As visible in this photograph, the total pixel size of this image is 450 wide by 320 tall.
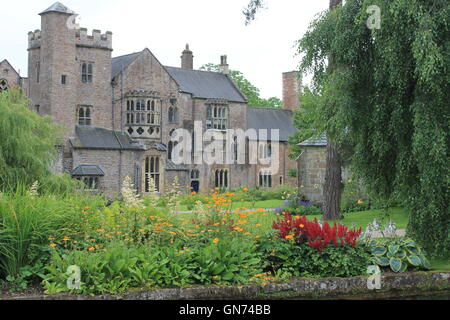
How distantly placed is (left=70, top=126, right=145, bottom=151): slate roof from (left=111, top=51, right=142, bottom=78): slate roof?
434 cm

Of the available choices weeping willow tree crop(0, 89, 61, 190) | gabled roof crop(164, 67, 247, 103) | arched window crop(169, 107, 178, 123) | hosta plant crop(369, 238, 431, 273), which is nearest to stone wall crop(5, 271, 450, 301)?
hosta plant crop(369, 238, 431, 273)

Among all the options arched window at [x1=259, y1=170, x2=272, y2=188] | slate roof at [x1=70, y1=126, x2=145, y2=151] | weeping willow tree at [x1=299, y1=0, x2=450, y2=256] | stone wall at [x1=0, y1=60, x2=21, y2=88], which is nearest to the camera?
weeping willow tree at [x1=299, y1=0, x2=450, y2=256]

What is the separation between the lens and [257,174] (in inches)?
2160

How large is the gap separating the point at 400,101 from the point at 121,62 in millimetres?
35444

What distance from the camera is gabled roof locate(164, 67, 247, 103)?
50844 millimetres

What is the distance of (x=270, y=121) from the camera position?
58125 millimetres

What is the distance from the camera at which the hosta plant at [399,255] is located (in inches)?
494

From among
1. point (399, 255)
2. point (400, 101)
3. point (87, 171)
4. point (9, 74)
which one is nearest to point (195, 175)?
point (87, 171)

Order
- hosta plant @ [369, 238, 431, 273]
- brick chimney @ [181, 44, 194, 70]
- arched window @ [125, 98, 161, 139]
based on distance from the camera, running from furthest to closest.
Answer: brick chimney @ [181, 44, 194, 70] → arched window @ [125, 98, 161, 139] → hosta plant @ [369, 238, 431, 273]

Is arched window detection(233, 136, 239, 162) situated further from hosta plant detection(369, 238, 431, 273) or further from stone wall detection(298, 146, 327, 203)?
hosta plant detection(369, 238, 431, 273)

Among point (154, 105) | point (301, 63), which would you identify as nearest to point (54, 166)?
point (154, 105)

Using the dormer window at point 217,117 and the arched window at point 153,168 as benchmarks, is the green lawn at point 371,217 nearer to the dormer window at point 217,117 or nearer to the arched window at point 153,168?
the arched window at point 153,168

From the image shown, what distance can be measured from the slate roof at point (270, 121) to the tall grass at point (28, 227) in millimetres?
43851

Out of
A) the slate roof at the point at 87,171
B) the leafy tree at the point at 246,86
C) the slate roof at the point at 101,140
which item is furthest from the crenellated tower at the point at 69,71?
the leafy tree at the point at 246,86
